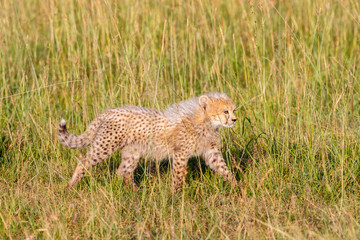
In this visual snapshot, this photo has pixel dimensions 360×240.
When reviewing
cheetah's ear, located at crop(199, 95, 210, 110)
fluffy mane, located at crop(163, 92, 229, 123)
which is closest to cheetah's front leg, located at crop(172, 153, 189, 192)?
fluffy mane, located at crop(163, 92, 229, 123)

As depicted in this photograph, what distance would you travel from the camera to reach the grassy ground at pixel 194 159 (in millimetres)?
3113

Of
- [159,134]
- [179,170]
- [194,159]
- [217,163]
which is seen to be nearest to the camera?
[179,170]

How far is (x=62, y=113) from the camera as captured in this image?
5.00 metres

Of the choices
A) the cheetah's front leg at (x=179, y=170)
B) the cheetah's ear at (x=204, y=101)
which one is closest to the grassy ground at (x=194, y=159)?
the cheetah's front leg at (x=179, y=170)

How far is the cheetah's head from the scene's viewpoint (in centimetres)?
402

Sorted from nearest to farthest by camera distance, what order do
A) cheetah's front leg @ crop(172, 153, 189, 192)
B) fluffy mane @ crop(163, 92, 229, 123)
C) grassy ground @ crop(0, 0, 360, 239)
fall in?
grassy ground @ crop(0, 0, 360, 239)
cheetah's front leg @ crop(172, 153, 189, 192)
fluffy mane @ crop(163, 92, 229, 123)

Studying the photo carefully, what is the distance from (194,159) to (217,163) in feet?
1.53

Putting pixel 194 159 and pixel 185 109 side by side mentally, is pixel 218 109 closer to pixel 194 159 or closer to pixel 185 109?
pixel 185 109

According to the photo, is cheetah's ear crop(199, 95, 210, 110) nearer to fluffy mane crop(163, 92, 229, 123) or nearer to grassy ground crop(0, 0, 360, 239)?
fluffy mane crop(163, 92, 229, 123)

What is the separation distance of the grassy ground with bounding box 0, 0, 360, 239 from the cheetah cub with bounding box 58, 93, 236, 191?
0.13 m

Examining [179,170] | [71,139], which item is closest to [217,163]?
[179,170]

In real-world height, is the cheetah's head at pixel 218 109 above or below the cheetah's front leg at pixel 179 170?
above

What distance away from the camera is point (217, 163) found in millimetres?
3984

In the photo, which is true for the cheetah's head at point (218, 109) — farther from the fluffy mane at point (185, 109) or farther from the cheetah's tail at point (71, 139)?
the cheetah's tail at point (71, 139)
